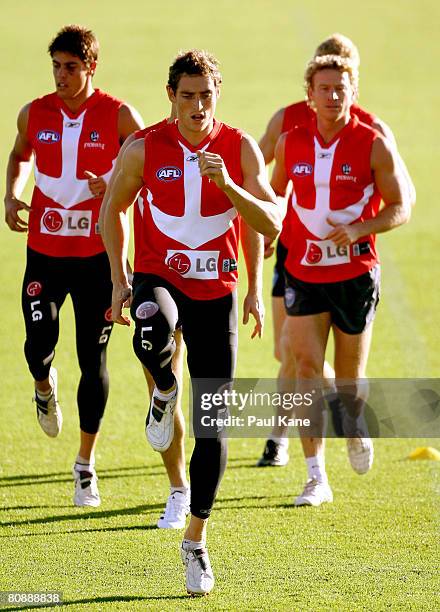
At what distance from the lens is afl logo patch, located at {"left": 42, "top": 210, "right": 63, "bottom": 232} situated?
293 inches

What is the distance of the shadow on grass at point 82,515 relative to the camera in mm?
7055

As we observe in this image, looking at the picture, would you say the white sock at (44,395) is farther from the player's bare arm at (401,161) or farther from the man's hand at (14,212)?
the player's bare arm at (401,161)

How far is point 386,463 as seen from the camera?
855 centimetres

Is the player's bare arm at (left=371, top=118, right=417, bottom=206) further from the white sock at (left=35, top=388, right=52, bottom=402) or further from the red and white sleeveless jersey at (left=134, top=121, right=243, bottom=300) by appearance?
the white sock at (left=35, top=388, right=52, bottom=402)

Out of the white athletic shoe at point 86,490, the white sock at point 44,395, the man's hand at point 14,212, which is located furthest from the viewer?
the white sock at point 44,395

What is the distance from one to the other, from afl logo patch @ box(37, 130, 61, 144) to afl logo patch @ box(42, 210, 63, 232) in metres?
0.42

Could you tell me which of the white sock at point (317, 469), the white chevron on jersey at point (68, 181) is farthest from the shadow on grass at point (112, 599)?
the white chevron on jersey at point (68, 181)

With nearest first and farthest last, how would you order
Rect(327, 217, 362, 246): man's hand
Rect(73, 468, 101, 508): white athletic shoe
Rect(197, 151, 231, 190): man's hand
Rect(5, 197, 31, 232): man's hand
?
Rect(197, 151, 231, 190): man's hand
Rect(327, 217, 362, 246): man's hand
Rect(73, 468, 101, 508): white athletic shoe
Rect(5, 197, 31, 232): man's hand

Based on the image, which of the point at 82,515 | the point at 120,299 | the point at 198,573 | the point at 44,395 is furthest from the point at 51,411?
the point at 198,573

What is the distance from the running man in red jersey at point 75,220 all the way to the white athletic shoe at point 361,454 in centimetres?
149

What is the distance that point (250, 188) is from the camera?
5938 mm

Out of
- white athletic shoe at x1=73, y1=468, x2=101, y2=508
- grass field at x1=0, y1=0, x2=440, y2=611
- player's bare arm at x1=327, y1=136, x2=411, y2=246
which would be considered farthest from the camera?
white athletic shoe at x1=73, y1=468, x2=101, y2=508

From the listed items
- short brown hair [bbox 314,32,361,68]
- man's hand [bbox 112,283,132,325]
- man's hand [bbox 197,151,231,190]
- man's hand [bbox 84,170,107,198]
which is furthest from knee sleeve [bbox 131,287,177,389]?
short brown hair [bbox 314,32,361,68]

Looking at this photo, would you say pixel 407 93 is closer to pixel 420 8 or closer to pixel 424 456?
pixel 420 8
